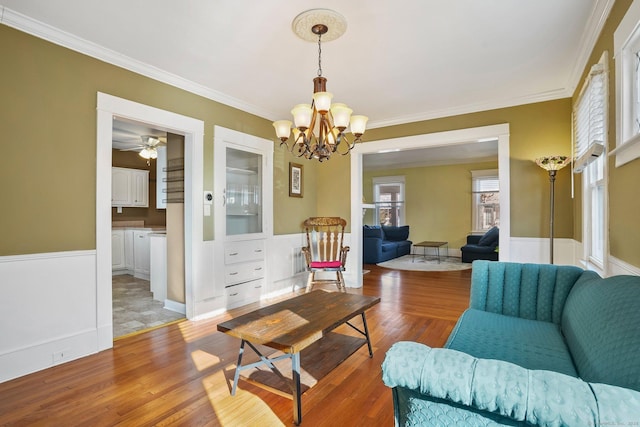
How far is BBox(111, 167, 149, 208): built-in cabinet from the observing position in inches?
251

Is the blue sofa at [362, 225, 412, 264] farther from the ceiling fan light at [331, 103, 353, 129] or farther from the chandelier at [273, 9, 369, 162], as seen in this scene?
the ceiling fan light at [331, 103, 353, 129]

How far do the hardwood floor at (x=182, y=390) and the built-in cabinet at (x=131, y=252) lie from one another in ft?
9.89

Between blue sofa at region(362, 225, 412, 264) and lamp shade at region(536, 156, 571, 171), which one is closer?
lamp shade at region(536, 156, 571, 171)

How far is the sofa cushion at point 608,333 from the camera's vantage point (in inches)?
39.0

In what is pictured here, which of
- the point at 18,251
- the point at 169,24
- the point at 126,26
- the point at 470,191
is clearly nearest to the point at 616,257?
the point at 169,24

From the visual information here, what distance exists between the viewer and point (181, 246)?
3.78 metres

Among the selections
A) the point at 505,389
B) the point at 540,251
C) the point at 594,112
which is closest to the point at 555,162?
the point at 540,251

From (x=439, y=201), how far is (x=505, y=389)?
28.7 ft

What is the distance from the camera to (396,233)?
8.89 meters

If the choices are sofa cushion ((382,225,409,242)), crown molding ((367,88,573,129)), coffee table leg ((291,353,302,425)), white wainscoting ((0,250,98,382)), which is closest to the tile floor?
white wainscoting ((0,250,98,382))

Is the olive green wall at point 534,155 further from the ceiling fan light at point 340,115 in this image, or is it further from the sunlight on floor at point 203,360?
the sunlight on floor at point 203,360

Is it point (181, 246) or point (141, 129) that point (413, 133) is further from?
point (141, 129)

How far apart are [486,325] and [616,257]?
2.94ft

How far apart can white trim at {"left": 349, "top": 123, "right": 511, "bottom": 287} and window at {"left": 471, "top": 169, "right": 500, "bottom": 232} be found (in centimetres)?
464
